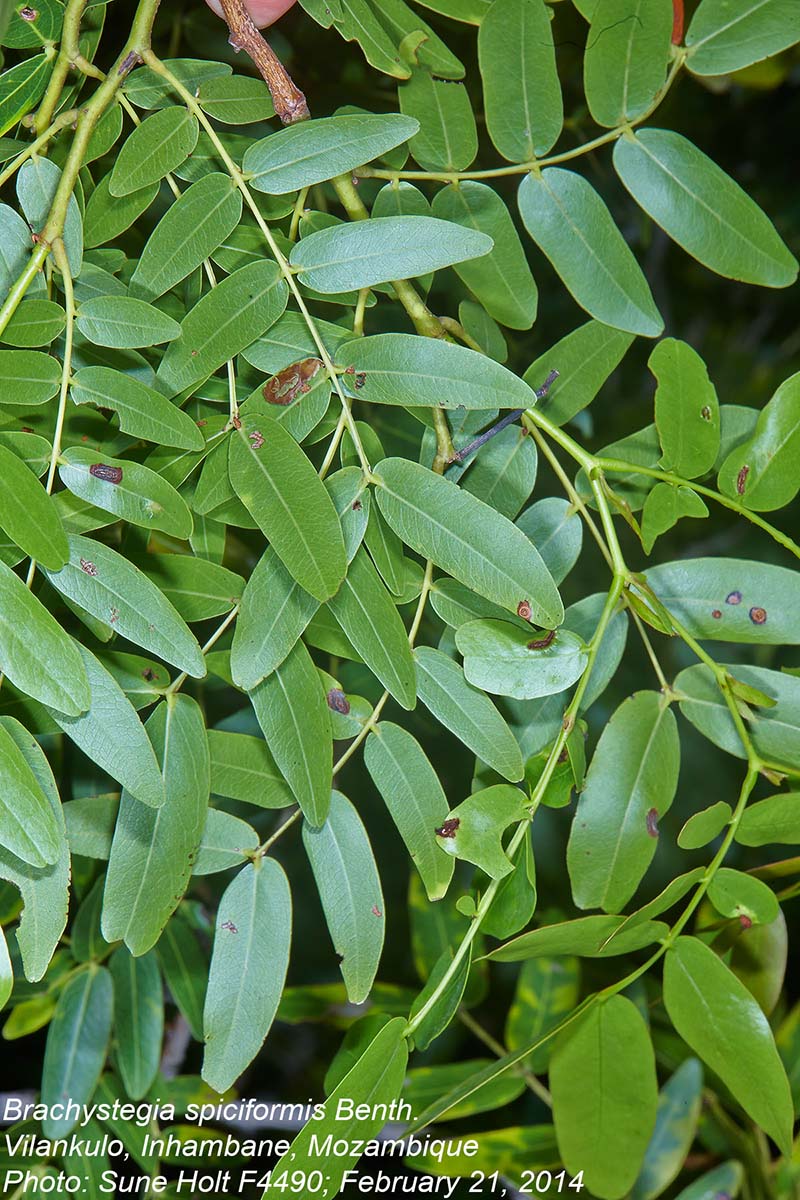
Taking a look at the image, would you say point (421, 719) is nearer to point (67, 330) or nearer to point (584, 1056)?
point (584, 1056)

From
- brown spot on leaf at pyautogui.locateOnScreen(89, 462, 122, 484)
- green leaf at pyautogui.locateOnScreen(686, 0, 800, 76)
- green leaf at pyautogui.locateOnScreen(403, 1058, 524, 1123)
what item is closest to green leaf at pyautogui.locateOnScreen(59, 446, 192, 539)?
brown spot on leaf at pyautogui.locateOnScreen(89, 462, 122, 484)

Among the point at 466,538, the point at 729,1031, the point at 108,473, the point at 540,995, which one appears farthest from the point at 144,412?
the point at 540,995

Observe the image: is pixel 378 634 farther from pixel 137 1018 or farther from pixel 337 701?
pixel 137 1018

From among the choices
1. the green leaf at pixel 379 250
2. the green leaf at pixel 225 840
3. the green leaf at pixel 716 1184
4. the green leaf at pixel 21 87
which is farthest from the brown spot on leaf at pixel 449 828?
A: the green leaf at pixel 716 1184

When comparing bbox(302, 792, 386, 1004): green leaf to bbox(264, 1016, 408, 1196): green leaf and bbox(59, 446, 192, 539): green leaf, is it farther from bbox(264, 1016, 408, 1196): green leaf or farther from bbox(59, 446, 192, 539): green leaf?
bbox(59, 446, 192, 539): green leaf

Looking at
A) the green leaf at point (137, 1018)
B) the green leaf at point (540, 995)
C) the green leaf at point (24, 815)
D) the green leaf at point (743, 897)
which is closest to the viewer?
the green leaf at point (24, 815)

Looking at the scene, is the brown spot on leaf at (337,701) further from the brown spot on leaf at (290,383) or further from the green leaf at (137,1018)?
the green leaf at (137,1018)

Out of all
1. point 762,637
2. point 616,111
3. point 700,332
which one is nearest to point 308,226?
point 616,111
